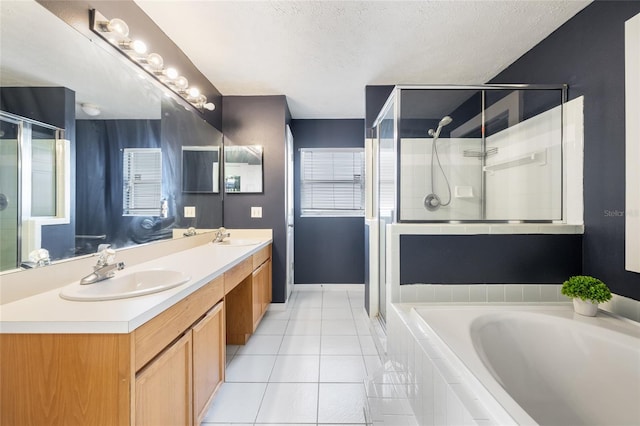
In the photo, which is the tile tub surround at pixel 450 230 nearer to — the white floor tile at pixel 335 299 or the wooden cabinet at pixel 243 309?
the wooden cabinet at pixel 243 309

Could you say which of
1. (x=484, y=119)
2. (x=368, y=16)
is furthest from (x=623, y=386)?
(x=368, y=16)

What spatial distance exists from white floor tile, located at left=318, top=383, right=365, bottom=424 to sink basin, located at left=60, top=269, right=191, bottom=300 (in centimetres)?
105

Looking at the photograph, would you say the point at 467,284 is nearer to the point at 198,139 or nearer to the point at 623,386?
the point at 623,386

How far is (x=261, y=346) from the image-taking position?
83.9 inches

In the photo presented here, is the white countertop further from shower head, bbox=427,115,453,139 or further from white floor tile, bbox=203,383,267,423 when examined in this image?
shower head, bbox=427,115,453,139

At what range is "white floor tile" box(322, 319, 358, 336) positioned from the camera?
2354 millimetres

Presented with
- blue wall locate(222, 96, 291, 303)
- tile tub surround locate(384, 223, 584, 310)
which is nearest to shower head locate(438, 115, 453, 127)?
tile tub surround locate(384, 223, 584, 310)

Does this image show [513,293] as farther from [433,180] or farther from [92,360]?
[92,360]

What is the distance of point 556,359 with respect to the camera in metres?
1.25

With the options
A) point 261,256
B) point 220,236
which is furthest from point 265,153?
point 261,256

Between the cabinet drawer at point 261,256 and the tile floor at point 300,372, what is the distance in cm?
61

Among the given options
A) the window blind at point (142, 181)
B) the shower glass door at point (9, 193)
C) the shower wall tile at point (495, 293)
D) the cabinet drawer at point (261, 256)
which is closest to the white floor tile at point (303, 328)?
the cabinet drawer at point (261, 256)

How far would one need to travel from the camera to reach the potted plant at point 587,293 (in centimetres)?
132

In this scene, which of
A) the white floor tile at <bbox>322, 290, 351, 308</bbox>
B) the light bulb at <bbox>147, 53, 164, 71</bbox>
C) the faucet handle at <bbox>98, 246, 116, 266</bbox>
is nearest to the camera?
the faucet handle at <bbox>98, 246, 116, 266</bbox>
